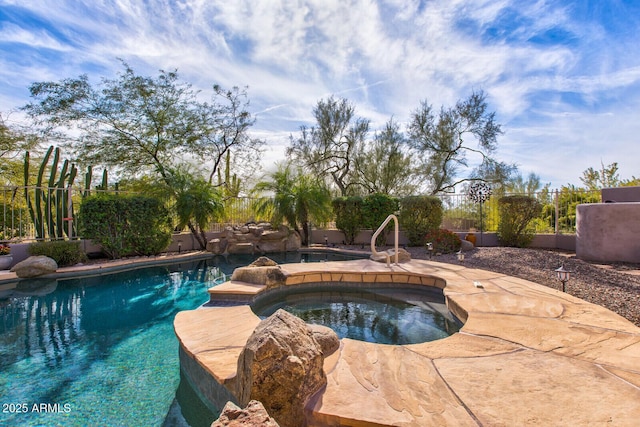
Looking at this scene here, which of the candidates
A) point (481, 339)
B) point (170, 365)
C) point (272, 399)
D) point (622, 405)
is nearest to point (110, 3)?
point (170, 365)

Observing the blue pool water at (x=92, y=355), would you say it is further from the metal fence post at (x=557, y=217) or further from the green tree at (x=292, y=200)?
the metal fence post at (x=557, y=217)

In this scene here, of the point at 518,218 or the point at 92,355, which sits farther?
the point at 518,218

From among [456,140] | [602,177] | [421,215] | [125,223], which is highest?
[456,140]

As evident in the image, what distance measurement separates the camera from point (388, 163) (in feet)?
45.4

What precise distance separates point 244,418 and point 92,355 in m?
2.73

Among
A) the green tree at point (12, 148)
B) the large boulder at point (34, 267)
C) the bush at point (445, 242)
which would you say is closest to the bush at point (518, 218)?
the bush at point (445, 242)

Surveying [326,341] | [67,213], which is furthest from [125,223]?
[326,341]

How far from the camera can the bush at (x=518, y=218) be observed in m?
7.79

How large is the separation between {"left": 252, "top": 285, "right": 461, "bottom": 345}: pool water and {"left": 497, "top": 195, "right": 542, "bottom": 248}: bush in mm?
5050

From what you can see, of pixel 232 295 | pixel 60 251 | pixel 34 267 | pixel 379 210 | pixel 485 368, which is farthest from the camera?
pixel 379 210

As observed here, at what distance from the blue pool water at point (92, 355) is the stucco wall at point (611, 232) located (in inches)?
288

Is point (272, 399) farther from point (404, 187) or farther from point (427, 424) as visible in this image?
point (404, 187)

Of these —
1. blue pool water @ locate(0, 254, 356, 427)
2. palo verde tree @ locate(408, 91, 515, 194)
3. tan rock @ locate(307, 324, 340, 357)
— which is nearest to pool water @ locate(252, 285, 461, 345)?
tan rock @ locate(307, 324, 340, 357)

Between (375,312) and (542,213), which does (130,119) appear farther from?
(542,213)
